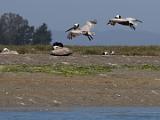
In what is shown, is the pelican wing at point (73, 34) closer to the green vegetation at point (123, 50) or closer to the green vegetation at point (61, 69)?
the green vegetation at point (61, 69)

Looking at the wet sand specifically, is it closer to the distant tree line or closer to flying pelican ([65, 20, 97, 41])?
flying pelican ([65, 20, 97, 41])

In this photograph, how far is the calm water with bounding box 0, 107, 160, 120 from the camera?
22.7 metres

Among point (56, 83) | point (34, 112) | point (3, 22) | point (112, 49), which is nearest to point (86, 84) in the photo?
point (56, 83)

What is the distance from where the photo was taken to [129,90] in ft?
92.0

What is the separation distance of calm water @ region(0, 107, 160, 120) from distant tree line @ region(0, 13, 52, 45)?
2163 inches

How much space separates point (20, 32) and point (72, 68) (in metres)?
56.4

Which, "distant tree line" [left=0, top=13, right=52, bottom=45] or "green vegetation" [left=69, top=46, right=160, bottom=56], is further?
"distant tree line" [left=0, top=13, right=52, bottom=45]

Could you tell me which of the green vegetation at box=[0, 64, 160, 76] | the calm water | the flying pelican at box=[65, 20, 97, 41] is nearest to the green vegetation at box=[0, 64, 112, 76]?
the green vegetation at box=[0, 64, 160, 76]

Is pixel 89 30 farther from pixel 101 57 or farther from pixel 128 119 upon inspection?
pixel 101 57

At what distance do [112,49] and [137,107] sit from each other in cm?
2081

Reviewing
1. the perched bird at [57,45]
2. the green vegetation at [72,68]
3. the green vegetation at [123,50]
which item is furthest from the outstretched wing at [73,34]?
the green vegetation at [123,50]

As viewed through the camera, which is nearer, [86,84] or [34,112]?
[34,112]

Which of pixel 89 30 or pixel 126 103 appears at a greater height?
pixel 89 30

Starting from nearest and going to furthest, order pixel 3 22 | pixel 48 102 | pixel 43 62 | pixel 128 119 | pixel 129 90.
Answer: pixel 128 119
pixel 48 102
pixel 129 90
pixel 43 62
pixel 3 22
